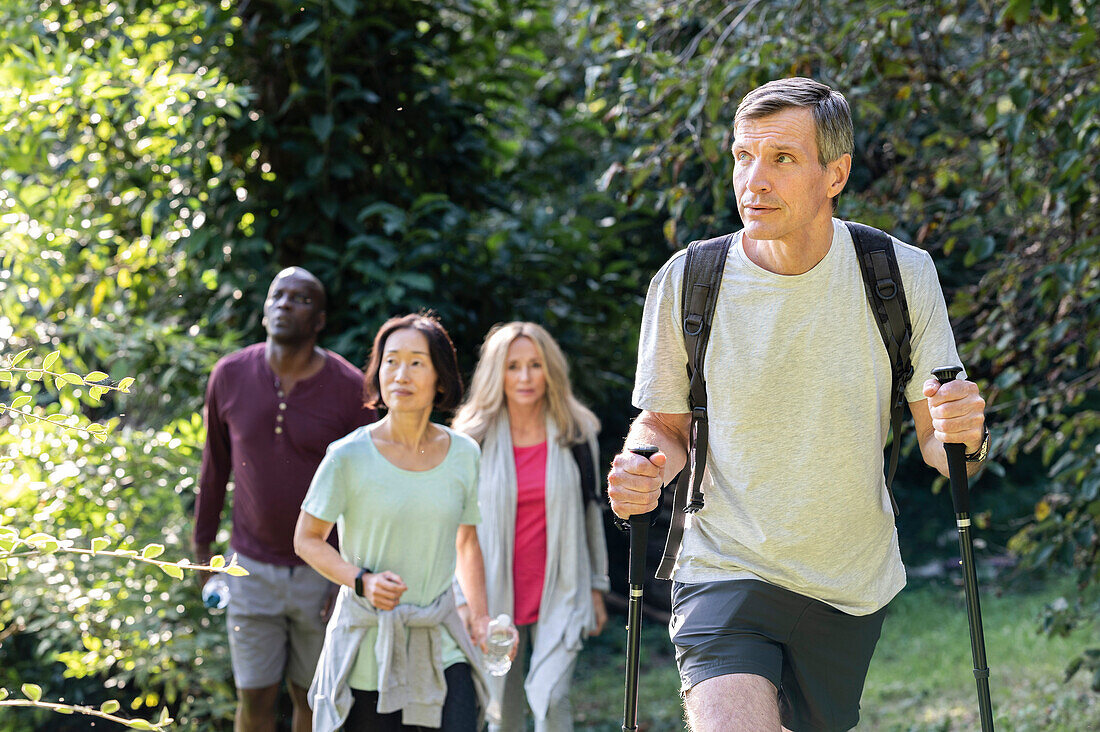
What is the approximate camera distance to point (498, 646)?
489 cm

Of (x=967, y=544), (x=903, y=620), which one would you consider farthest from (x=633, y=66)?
(x=903, y=620)

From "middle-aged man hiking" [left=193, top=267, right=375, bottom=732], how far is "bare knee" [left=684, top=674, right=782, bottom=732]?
9.55ft

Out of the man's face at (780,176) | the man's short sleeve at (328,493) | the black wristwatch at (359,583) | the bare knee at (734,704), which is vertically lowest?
the black wristwatch at (359,583)

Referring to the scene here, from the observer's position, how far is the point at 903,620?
10.9m

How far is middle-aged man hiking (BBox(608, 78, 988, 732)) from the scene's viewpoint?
2.95 metres

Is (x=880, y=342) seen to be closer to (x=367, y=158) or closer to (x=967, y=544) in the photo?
(x=967, y=544)

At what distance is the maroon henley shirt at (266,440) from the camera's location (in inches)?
209

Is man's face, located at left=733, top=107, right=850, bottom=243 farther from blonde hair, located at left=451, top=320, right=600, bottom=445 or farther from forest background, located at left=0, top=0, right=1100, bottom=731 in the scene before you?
blonde hair, located at left=451, top=320, right=600, bottom=445

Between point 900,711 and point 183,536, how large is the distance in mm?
4724

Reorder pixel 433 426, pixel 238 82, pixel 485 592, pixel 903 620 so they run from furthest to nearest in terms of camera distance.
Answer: pixel 903 620 < pixel 238 82 < pixel 485 592 < pixel 433 426

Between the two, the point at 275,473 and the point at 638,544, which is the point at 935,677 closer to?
the point at 275,473

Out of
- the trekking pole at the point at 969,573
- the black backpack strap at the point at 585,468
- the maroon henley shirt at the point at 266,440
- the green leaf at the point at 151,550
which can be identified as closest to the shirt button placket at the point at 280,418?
the maroon henley shirt at the point at 266,440

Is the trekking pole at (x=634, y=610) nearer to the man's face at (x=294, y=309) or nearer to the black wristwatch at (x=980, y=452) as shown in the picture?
the black wristwatch at (x=980, y=452)

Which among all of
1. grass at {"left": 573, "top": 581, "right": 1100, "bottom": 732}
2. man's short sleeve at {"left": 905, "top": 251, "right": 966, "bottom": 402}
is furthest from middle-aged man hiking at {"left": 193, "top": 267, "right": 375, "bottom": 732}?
grass at {"left": 573, "top": 581, "right": 1100, "bottom": 732}
